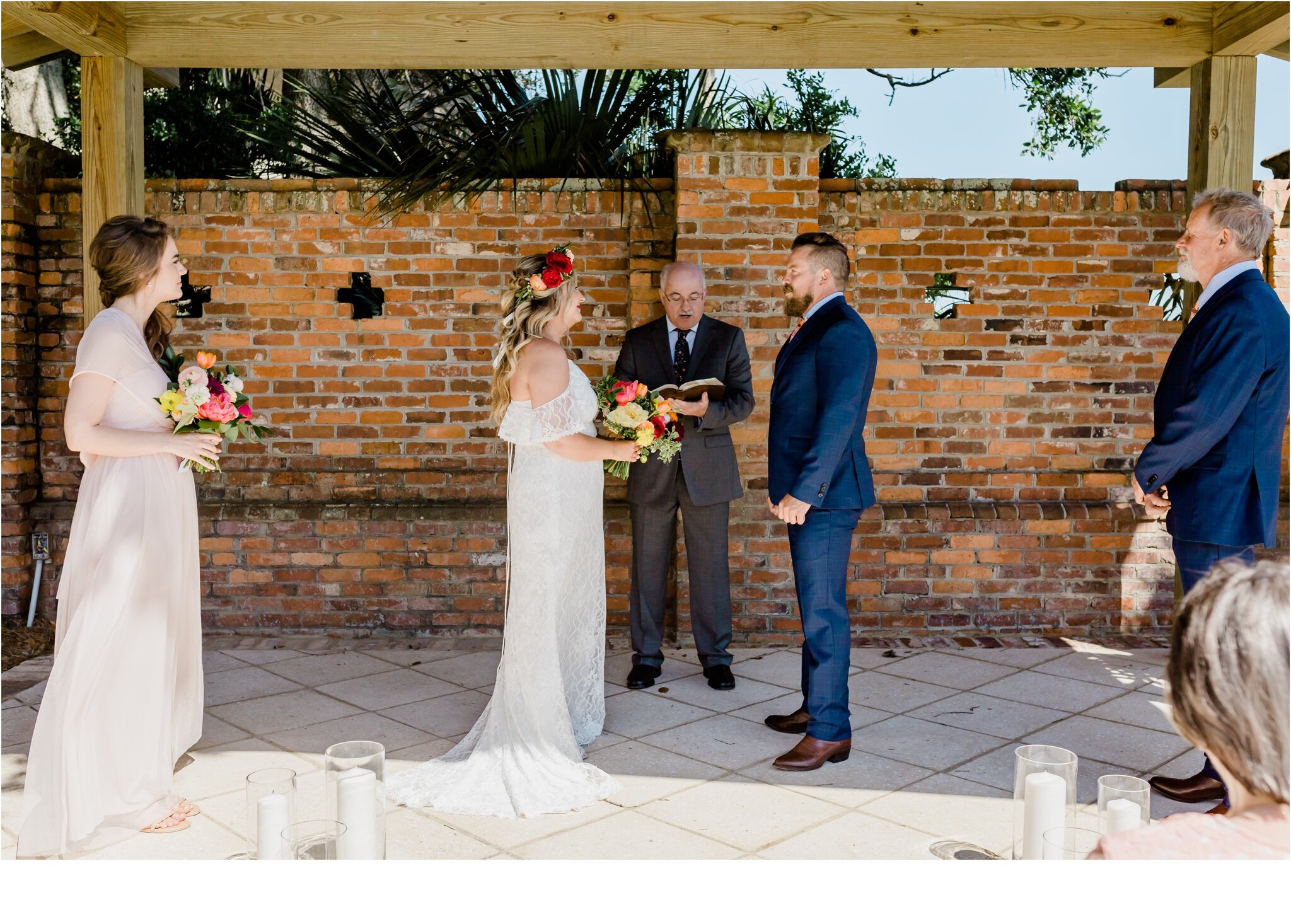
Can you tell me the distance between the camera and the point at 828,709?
4.04 m

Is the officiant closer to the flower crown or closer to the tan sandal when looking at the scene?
the flower crown

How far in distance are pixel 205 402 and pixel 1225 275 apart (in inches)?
137

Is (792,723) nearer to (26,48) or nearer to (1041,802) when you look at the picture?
(1041,802)

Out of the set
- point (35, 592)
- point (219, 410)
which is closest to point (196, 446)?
point (219, 410)


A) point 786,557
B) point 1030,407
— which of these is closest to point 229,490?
point 786,557

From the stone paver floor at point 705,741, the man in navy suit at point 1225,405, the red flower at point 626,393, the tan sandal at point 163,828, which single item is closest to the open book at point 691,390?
the red flower at point 626,393

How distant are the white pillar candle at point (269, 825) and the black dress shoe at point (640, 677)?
109 inches

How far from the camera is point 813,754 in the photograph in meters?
3.96

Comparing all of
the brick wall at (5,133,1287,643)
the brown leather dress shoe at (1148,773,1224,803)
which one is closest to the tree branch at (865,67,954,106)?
the brick wall at (5,133,1287,643)

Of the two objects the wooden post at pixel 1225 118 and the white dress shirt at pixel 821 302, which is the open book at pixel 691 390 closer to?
the white dress shirt at pixel 821 302

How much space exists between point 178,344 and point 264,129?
158 centimetres

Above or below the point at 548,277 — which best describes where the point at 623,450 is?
below

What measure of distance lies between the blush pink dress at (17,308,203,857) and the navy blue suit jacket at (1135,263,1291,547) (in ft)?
11.2

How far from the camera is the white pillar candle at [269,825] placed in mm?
2268
